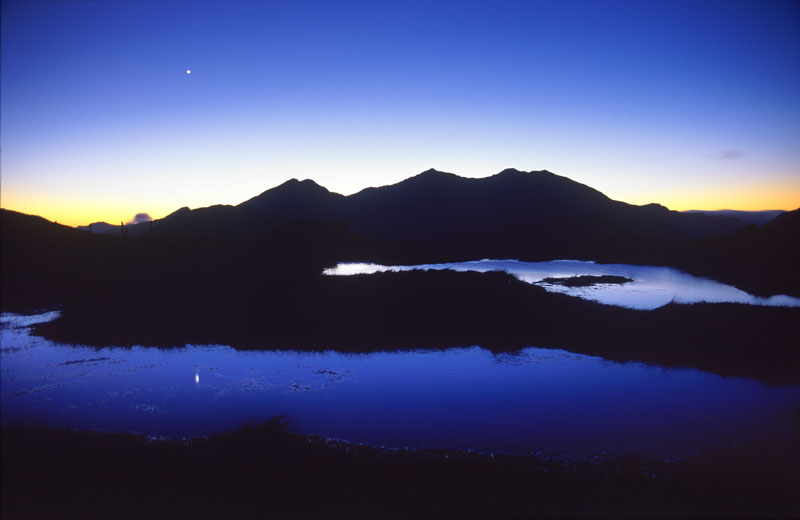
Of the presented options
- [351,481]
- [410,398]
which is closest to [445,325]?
[410,398]

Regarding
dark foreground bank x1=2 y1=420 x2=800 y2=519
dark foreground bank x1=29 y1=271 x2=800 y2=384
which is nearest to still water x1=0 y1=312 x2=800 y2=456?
dark foreground bank x1=2 y1=420 x2=800 y2=519

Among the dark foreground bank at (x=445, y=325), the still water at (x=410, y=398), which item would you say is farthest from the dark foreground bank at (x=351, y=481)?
the dark foreground bank at (x=445, y=325)

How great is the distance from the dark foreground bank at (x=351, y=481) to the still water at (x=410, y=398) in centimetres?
107

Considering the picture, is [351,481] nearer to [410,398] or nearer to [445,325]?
[410,398]

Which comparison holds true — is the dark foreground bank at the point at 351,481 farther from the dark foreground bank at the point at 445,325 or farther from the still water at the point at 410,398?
the dark foreground bank at the point at 445,325

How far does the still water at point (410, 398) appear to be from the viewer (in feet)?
41.4

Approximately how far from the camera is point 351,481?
9758mm

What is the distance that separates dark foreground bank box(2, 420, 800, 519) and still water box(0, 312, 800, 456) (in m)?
1.07

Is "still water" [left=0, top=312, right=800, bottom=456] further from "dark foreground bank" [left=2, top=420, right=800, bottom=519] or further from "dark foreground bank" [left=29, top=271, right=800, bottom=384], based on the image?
"dark foreground bank" [left=29, top=271, right=800, bottom=384]

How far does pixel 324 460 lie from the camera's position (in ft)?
34.9

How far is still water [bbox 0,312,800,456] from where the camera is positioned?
12.6 m

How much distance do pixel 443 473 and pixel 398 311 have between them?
22.1 metres

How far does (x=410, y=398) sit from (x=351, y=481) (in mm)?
6474

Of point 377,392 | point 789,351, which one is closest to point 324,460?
point 377,392
